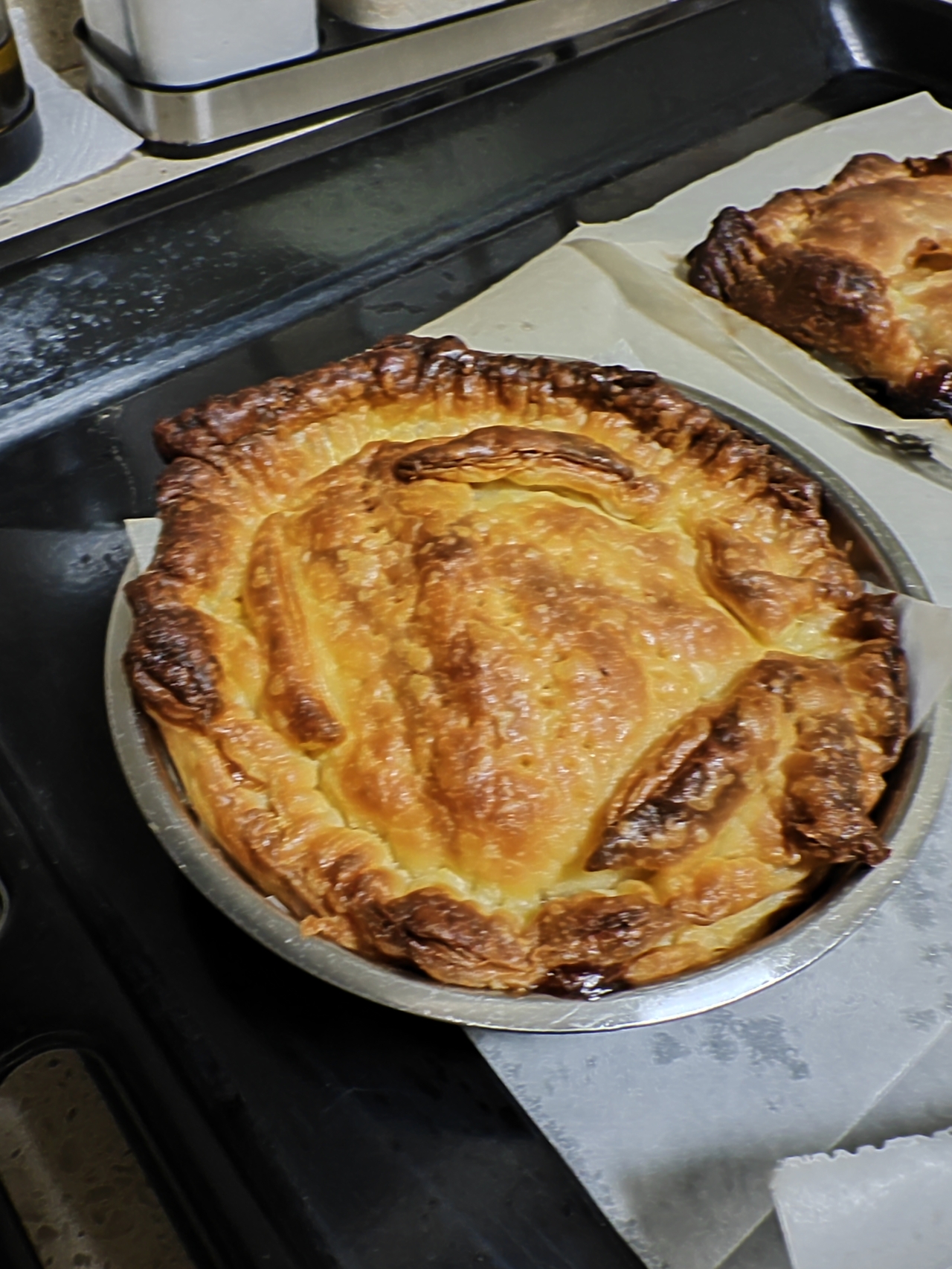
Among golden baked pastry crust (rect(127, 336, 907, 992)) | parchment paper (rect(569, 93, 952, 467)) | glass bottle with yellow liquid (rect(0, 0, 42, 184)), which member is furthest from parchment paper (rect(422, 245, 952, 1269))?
glass bottle with yellow liquid (rect(0, 0, 42, 184))

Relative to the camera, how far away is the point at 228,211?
1.88 metres

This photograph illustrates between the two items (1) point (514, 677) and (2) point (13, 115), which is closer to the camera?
(1) point (514, 677)

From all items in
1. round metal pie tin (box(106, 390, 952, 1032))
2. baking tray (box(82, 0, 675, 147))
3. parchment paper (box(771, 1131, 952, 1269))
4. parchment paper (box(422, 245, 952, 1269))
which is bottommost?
parchment paper (box(422, 245, 952, 1269))

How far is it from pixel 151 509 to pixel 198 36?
0.98 m

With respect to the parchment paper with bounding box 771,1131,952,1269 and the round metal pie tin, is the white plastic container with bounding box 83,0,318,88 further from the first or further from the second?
the parchment paper with bounding box 771,1131,952,1269

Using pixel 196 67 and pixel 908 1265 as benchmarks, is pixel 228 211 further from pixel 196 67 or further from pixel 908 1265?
pixel 908 1265

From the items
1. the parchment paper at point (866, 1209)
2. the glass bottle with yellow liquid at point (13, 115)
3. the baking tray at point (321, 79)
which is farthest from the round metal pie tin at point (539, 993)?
the baking tray at point (321, 79)

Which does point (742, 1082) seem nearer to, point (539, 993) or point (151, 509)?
point (539, 993)

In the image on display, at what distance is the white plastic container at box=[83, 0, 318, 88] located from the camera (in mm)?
1960

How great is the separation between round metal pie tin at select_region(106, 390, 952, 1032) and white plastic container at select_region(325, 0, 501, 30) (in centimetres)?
160

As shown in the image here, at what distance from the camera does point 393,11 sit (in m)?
2.21

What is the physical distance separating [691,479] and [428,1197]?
2.69 ft

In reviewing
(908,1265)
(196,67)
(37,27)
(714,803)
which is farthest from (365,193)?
(908,1265)

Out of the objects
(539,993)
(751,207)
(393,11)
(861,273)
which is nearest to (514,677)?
(539,993)
